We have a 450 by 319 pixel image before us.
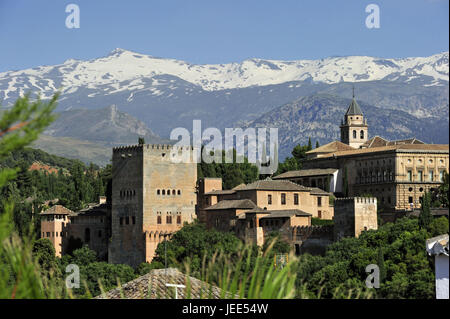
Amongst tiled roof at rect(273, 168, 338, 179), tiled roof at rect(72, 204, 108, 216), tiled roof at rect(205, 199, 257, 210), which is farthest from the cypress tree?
tiled roof at rect(72, 204, 108, 216)

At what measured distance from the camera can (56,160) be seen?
604 ft

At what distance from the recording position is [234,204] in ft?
212

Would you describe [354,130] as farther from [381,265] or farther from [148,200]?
[381,265]

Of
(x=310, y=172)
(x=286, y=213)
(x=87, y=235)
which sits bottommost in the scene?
(x=87, y=235)

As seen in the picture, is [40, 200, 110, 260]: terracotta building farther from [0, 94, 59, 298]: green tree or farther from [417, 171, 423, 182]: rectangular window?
[0, 94, 59, 298]: green tree

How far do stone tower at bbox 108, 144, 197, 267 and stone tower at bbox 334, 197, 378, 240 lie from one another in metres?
13.9

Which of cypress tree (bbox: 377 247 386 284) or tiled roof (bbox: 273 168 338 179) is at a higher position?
tiled roof (bbox: 273 168 338 179)

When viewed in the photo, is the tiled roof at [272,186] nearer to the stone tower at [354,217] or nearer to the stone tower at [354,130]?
the stone tower at [354,217]

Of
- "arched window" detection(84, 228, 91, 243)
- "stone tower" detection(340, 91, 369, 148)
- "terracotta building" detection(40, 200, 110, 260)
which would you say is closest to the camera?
"terracotta building" detection(40, 200, 110, 260)

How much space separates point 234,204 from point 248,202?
38.8 inches

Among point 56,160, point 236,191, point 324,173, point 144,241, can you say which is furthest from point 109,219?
point 56,160

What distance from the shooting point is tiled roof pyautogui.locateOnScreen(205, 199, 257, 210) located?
210 feet

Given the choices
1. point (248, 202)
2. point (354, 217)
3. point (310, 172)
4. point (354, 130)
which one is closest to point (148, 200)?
point (248, 202)
